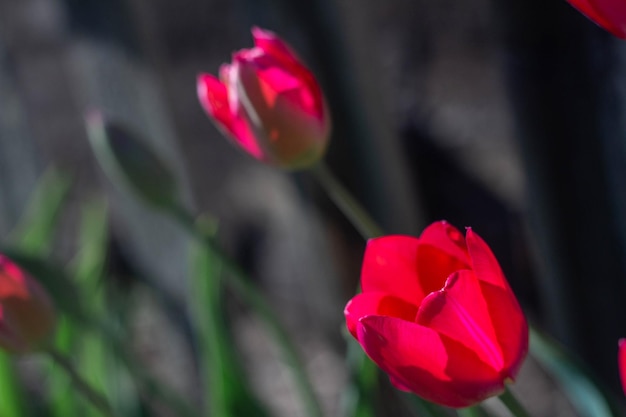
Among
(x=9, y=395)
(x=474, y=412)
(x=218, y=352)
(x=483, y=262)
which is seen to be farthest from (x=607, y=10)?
(x=9, y=395)

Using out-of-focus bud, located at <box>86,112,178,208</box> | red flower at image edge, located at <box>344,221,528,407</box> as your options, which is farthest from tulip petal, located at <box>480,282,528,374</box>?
out-of-focus bud, located at <box>86,112,178,208</box>

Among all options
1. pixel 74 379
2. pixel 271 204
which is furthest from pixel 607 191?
pixel 271 204

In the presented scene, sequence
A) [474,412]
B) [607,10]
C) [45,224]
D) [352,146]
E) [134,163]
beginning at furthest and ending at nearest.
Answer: [45,224] → [352,146] → [134,163] → [474,412] → [607,10]

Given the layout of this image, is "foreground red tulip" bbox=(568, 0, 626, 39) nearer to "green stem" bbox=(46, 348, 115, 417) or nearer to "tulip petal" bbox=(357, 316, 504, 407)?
"tulip petal" bbox=(357, 316, 504, 407)

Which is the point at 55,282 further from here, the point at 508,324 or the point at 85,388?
the point at 508,324

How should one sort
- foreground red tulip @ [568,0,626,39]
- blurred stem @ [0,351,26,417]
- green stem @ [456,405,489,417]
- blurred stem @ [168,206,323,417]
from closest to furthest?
1. foreground red tulip @ [568,0,626,39]
2. green stem @ [456,405,489,417]
3. blurred stem @ [168,206,323,417]
4. blurred stem @ [0,351,26,417]

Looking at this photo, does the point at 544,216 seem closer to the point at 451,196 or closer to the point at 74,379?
the point at 451,196

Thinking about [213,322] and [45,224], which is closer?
[213,322]
